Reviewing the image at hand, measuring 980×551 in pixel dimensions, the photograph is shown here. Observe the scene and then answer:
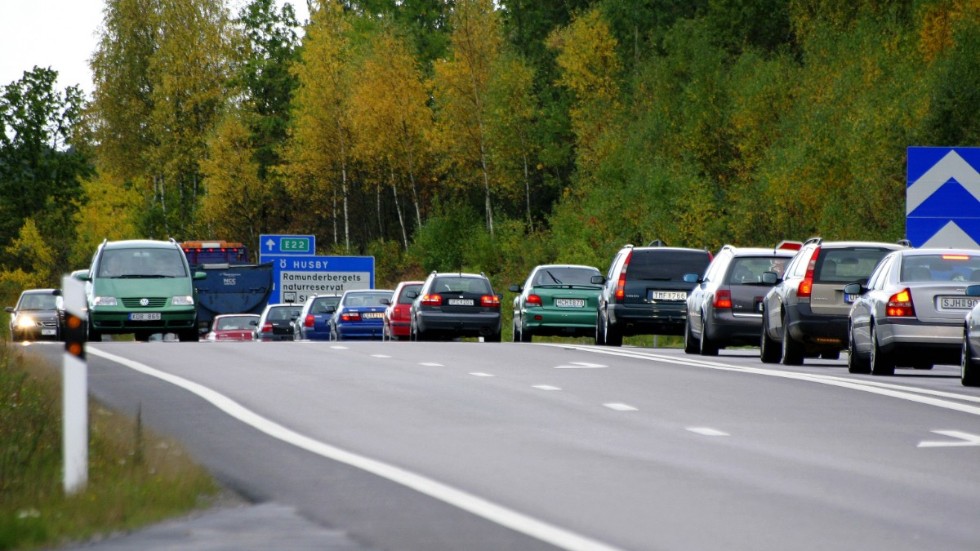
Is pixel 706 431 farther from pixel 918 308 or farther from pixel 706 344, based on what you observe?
pixel 706 344

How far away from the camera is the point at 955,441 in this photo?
13.3 metres

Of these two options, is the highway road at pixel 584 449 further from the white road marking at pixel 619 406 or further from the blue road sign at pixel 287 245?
the blue road sign at pixel 287 245

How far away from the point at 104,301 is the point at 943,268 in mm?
18831

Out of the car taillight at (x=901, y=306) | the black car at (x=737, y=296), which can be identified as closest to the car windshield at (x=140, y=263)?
the black car at (x=737, y=296)

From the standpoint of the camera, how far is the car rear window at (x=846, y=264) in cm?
2431

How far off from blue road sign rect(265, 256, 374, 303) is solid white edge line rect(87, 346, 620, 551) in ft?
150

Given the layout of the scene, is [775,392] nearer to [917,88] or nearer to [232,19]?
[917,88]

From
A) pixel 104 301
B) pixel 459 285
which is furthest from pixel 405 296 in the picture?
pixel 104 301

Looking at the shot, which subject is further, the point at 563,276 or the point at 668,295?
the point at 563,276

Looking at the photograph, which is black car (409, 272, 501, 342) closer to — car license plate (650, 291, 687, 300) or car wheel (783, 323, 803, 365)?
car license plate (650, 291, 687, 300)

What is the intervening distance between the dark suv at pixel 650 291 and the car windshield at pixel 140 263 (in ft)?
28.0

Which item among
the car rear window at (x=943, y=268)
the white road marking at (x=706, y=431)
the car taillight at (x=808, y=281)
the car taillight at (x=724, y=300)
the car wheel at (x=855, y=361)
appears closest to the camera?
the white road marking at (x=706, y=431)

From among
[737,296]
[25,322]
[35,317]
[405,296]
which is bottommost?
[25,322]

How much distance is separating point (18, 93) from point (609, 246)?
57.4 m
